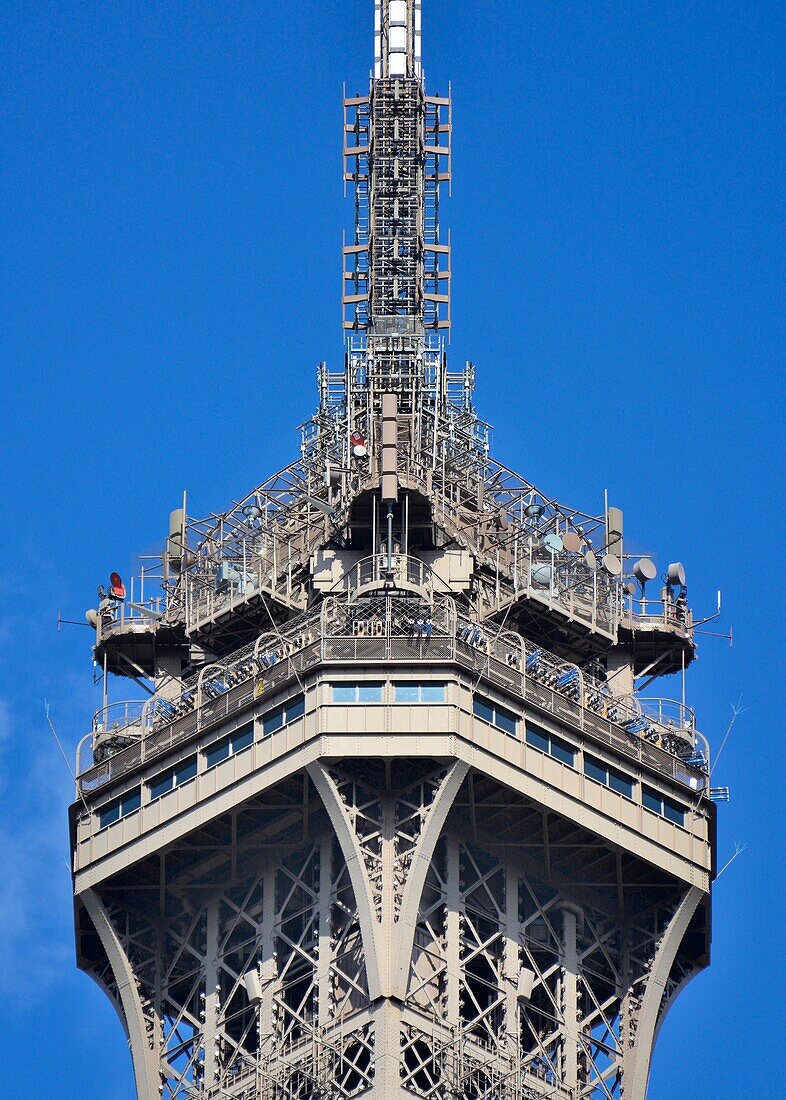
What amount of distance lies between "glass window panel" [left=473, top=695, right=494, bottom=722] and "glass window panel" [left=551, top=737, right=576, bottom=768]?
93.1 inches

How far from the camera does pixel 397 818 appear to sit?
12925cm

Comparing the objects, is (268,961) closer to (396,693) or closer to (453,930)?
(453,930)

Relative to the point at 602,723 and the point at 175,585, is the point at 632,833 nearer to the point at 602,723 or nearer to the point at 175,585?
the point at 602,723

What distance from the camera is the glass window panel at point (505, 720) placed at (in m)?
131

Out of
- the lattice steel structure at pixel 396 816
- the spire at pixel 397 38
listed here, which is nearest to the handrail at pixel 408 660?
the lattice steel structure at pixel 396 816

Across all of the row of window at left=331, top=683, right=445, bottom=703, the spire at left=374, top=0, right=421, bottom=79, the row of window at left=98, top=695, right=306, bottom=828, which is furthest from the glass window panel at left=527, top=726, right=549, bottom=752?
the spire at left=374, top=0, right=421, bottom=79

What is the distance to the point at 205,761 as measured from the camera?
13175cm

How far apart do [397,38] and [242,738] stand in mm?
35062

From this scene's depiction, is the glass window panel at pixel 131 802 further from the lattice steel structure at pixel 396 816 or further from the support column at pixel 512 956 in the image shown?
the support column at pixel 512 956

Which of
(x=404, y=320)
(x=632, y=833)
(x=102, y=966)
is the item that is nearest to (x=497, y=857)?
(x=632, y=833)

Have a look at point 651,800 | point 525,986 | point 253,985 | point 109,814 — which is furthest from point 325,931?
point 651,800

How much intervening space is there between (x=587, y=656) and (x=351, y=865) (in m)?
17.5

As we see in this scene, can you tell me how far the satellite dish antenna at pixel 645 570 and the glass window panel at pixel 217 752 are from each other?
1972cm

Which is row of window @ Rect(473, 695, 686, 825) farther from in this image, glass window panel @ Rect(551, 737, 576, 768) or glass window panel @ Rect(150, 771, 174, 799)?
glass window panel @ Rect(150, 771, 174, 799)
